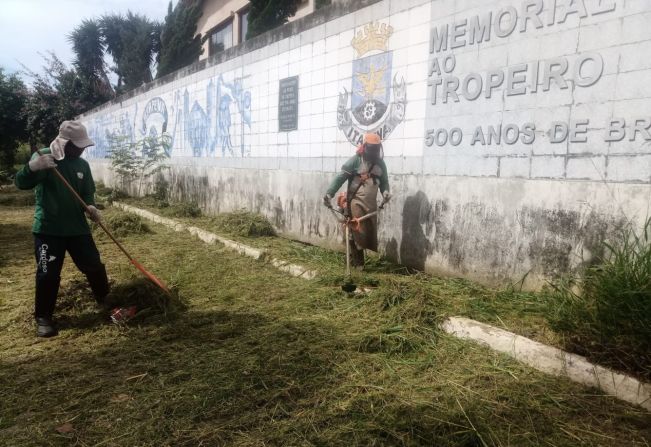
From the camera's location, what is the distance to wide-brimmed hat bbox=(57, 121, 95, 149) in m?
3.74

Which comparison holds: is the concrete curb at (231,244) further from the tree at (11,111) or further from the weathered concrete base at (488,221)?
the tree at (11,111)

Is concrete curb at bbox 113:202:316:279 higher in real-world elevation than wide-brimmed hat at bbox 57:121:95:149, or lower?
lower

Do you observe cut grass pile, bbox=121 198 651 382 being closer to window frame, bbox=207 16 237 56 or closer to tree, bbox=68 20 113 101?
window frame, bbox=207 16 237 56

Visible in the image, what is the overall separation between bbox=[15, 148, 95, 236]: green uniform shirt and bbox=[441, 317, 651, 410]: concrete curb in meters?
3.19

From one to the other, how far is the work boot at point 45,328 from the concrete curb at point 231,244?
2484 mm

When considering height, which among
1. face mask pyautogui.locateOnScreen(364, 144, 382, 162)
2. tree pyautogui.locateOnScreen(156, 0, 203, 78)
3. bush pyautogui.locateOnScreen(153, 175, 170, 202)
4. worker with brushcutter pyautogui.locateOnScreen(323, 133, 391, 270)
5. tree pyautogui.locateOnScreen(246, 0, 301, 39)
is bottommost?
bush pyautogui.locateOnScreen(153, 175, 170, 202)

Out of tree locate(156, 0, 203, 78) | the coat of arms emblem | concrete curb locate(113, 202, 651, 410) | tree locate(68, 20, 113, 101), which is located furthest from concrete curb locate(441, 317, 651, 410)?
tree locate(68, 20, 113, 101)

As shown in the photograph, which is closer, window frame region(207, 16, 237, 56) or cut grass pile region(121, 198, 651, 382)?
cut grass pile region(121, 198, 651, 382)

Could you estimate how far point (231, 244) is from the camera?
21.9 feet

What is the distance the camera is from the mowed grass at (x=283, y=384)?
2266 mm

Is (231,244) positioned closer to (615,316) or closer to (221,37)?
(615,316)

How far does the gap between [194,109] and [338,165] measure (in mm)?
5602

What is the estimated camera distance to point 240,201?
8.68 m

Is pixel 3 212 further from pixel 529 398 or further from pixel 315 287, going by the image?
pixel 529 398
